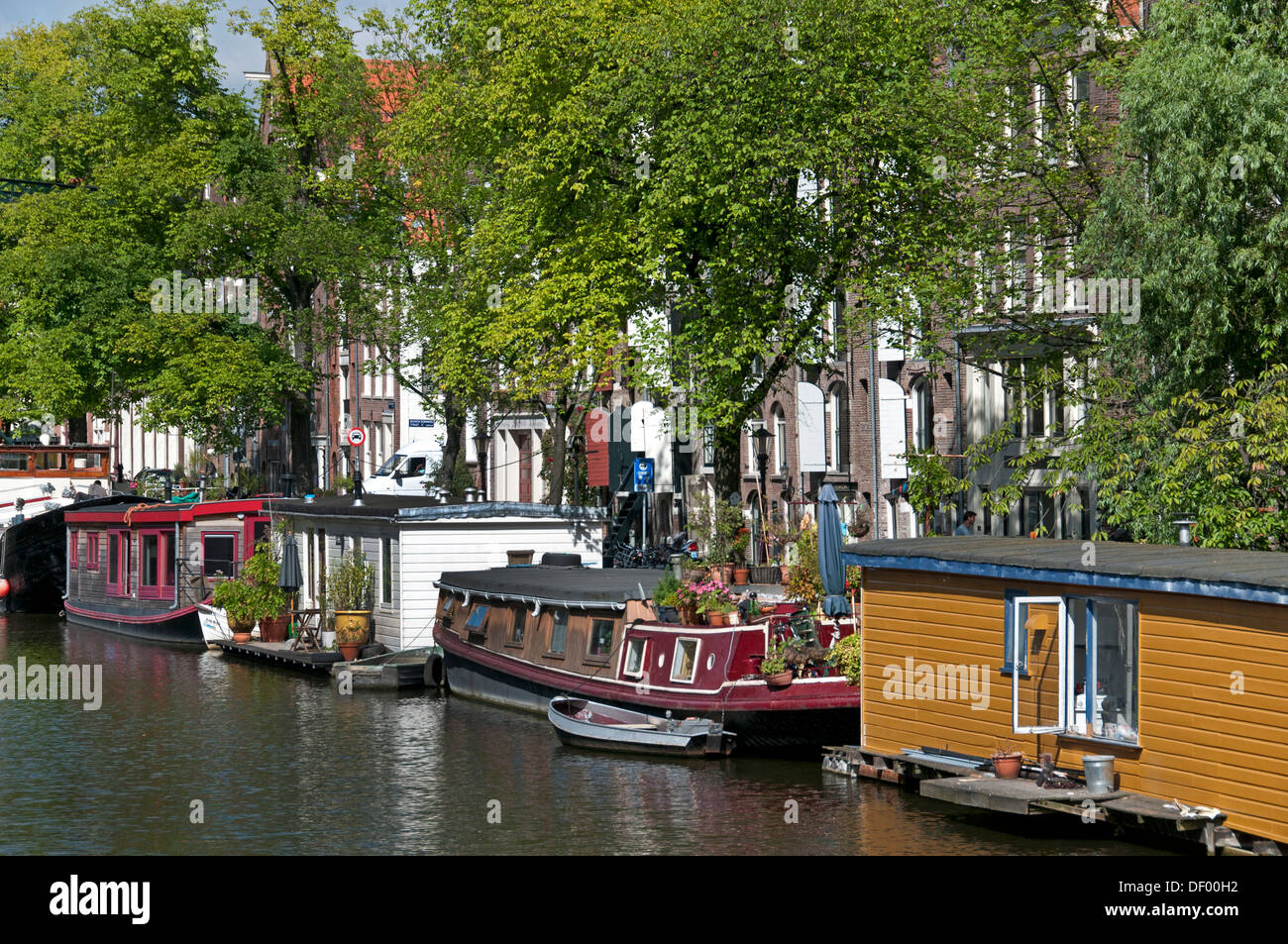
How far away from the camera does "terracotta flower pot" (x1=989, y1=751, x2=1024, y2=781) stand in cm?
1992

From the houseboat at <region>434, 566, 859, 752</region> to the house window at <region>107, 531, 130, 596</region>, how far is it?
17.0 metres

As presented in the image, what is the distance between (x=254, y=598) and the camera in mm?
40312

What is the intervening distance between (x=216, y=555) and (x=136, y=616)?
3.41m

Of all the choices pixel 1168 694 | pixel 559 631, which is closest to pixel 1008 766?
pixel 1168 694

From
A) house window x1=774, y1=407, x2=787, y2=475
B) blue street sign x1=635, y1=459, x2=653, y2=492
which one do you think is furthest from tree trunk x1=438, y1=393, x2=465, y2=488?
house window x1=774, y1=407, x2=787, y2=475

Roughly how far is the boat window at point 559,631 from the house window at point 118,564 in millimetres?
22076

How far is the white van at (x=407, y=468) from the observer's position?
6656 cm

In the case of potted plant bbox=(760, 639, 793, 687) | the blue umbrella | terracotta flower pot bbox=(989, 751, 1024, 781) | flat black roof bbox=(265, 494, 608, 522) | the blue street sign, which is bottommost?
terracotta flower pot bbox=(989, 751, 1024, 781)

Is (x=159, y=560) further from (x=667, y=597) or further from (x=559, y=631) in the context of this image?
(x=667, y=597)

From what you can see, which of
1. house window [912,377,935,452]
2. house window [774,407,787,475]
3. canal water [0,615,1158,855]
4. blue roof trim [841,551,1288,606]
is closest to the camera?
blue roof trim [841,551,1288,606]

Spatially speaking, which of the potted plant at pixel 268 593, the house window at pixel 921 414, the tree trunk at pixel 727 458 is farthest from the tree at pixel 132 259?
the house window at pixel 921 414

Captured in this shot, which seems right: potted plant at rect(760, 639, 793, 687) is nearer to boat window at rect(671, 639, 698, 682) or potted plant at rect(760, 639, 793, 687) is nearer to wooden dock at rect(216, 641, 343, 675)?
boat window at rect(671, 639, 698, 682)

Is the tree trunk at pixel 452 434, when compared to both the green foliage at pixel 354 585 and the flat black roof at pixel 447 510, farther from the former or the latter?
the green foliage at pixel 354 585

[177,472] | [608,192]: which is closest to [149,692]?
[608,192]
